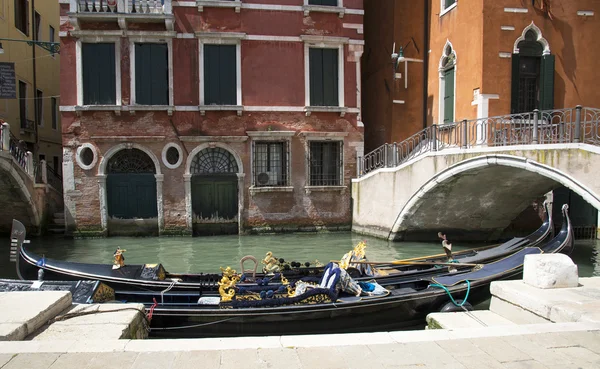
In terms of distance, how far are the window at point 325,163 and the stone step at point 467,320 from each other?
8814 millimetres

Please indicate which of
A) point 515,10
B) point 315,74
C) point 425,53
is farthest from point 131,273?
point 425,53

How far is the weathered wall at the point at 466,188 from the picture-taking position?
23.9 feet

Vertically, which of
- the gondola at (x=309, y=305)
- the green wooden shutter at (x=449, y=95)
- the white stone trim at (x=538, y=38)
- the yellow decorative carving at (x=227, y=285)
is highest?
the white stone trim at (x=538, y=38)

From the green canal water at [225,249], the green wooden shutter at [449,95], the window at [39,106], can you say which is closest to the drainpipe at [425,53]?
the green wooden shutter at [449,95]

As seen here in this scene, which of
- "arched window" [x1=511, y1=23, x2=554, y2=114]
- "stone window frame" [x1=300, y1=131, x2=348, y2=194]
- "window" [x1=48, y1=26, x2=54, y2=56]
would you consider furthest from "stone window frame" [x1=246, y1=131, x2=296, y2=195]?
"window" [x1=48, y1=26, x2=54, y2=56]

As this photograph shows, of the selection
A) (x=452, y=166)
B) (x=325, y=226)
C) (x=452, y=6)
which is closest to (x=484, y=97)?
(x=452, y=166)

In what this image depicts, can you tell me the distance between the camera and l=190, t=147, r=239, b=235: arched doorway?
11859 millimetres

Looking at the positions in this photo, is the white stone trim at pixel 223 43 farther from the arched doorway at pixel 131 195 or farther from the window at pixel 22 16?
the window at pixel 22 16

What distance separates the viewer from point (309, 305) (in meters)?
4.78

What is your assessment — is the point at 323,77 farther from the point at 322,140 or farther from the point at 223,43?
the point at 223,43

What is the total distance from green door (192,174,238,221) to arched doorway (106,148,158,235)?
109 centimetres

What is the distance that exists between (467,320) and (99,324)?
8.92 ft

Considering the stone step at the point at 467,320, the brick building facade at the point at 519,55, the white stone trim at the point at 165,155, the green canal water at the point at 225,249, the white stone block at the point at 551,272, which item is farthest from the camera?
the white stone trim at the point at 165,155

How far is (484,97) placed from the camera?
9617 mm
